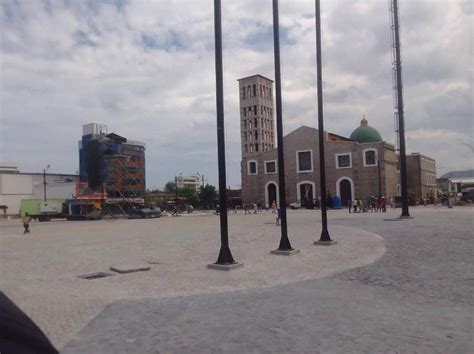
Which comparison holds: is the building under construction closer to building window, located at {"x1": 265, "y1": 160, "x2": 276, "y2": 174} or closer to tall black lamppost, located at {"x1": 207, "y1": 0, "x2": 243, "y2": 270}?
building window, located at {"x1": 265, "y1": 160, "x2": 276, "y2": 174}

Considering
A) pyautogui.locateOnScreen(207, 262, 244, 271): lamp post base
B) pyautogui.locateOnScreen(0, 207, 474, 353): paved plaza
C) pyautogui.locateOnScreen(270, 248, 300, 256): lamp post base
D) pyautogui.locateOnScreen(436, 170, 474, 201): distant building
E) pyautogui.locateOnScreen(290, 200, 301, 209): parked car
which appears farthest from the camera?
pyautogui.locateOnScreen(290, 200, 301, 209): parked car

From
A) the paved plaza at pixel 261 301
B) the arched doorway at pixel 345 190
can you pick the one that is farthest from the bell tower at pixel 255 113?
the paved plaza at pixel 261 301

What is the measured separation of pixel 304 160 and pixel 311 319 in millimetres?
61180

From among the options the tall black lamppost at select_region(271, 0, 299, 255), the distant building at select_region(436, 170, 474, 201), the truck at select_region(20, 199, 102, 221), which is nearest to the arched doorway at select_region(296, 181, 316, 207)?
the distant building at select_region(436, 170, 474, 201)

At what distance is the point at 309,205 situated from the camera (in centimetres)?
5984

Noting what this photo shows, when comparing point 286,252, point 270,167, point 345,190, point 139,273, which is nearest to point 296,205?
point 345,190

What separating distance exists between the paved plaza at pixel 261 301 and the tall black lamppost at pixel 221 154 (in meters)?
0.45

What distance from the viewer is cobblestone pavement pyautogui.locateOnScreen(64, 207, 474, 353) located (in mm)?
5188

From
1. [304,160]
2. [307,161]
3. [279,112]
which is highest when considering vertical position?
[304,160]

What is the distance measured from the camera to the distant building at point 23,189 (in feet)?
255

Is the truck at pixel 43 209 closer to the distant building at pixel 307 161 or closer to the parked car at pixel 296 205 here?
the distant building at pixel 307 161

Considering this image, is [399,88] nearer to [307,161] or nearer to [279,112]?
[279,112]

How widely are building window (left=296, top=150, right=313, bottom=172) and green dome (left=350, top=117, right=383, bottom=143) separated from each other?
9.52 meters

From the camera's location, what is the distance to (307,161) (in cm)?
6612
